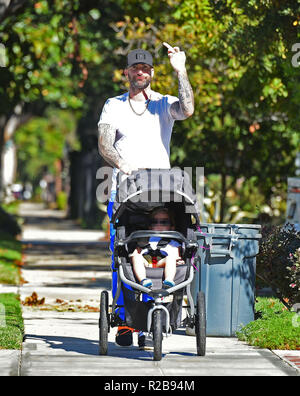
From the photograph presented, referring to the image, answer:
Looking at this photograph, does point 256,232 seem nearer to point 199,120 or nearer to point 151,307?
point 151,307

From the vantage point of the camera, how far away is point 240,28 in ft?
41.8

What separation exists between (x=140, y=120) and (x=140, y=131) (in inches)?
3.9

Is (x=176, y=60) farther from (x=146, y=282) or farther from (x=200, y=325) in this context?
(x=200, y=325)

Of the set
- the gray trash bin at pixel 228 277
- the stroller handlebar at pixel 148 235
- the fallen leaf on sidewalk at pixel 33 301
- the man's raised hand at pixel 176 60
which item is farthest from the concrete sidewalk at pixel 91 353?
the man's raised hand at pixel 176 60

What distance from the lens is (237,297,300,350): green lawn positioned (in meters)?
8.63

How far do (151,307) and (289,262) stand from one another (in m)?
2.87

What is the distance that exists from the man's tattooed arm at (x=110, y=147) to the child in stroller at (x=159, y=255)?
0.47 metres

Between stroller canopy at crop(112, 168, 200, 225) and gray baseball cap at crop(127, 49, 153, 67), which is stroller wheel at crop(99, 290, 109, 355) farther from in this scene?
gray baseball cap at crop(127, 49, 153, 67)

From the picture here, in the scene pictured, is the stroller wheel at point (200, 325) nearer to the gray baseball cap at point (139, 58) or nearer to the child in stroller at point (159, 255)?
the child in stroller at point (159, 255)

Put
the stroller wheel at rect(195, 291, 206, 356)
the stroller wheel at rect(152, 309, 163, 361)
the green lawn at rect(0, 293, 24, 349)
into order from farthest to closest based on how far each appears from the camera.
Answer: the green lawn at rect(0, 293, 24, 349) < the stroller wheel at rect(195, 291, 206, 356) < the stroller wheel at rect(152, 309, 163, 361)

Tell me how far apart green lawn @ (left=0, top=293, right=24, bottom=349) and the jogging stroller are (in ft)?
2.72

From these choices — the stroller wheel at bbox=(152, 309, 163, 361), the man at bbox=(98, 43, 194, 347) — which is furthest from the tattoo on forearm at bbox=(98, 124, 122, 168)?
the stroller wheel at bbox=(152, 309, 163, 361)
